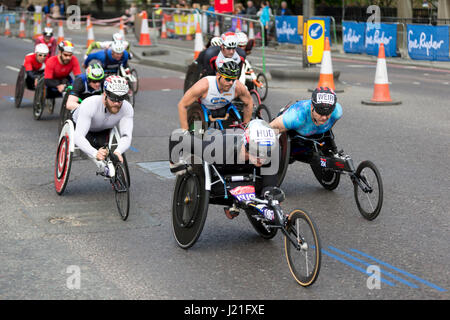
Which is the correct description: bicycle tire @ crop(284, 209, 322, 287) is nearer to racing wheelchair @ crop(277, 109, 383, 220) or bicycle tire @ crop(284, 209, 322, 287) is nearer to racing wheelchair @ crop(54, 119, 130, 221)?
racing wheelchair @ crop(277, 109, 383, 220)

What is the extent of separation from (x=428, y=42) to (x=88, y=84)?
55.4ft

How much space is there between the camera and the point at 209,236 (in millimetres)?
7234

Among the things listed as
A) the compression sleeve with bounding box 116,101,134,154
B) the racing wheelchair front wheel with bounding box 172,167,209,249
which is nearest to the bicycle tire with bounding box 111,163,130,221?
the compression sleeve with bounding box 116,101,134,154

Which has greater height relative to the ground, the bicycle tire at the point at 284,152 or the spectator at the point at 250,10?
the spectator at the point at 250,10

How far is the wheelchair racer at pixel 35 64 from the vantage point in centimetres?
1493

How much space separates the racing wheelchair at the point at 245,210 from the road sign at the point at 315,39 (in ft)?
39.2

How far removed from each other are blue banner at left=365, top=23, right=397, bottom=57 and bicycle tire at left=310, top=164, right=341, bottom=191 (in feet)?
60.2

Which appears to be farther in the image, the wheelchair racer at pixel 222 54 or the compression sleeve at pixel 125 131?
the wheelchair racer at pixel 222 54

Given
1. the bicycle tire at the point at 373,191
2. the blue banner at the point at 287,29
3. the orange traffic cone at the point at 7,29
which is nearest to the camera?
the bicycle tire at the point at 373,191

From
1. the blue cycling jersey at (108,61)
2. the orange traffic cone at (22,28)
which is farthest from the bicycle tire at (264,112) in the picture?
the orange traffic cone at (22,28)

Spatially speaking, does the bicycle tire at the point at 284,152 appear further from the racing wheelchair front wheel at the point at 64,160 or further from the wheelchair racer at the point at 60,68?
the wheelchair racer at the point at 60,68

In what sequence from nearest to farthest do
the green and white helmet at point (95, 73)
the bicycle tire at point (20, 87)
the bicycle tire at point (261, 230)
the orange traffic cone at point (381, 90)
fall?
1. the bicycle tire at point (261, 230)
2. the green and white helmet at point (95, 73)
3. the bicycle tire at point (20, 87)
4. the orange traffic cone at point (381, 90)
